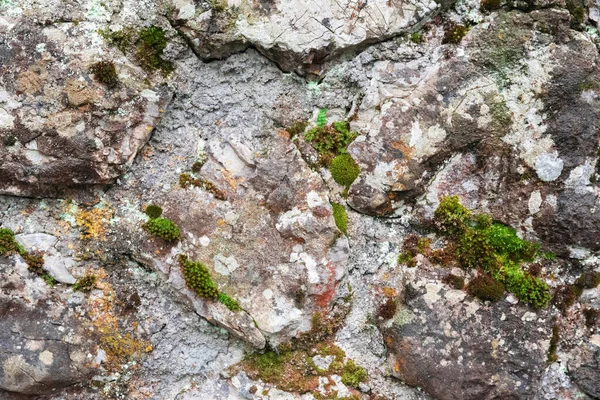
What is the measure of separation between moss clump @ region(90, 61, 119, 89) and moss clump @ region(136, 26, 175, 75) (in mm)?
289

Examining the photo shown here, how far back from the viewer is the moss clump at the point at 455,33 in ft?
14.8

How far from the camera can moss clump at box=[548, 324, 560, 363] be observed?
4582mm

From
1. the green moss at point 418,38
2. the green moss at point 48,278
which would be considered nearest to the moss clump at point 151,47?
the green moss at point 48,278

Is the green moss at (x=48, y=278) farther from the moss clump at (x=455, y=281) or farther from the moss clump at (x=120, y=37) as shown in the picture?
the moss clump at (x=455, y=281)

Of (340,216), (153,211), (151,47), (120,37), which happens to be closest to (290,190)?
(340,216)

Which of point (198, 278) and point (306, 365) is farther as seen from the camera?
point (306, 365)

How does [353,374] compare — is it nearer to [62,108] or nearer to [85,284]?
[85,284]

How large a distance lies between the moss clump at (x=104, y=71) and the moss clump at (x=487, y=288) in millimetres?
3665

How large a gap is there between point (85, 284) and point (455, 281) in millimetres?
3347

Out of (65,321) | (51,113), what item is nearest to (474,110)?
(51,113)

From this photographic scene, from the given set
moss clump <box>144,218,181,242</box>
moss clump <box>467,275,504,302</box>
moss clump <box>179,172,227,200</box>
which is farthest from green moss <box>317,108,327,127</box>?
moss clump <box>467,275,504,302</box>

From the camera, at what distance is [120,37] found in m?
4.47

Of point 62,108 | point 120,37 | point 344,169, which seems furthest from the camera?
point 344,169

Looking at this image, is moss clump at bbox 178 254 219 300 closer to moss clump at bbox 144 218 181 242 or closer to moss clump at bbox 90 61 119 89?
moss clump at bbox 144 218 181 242
